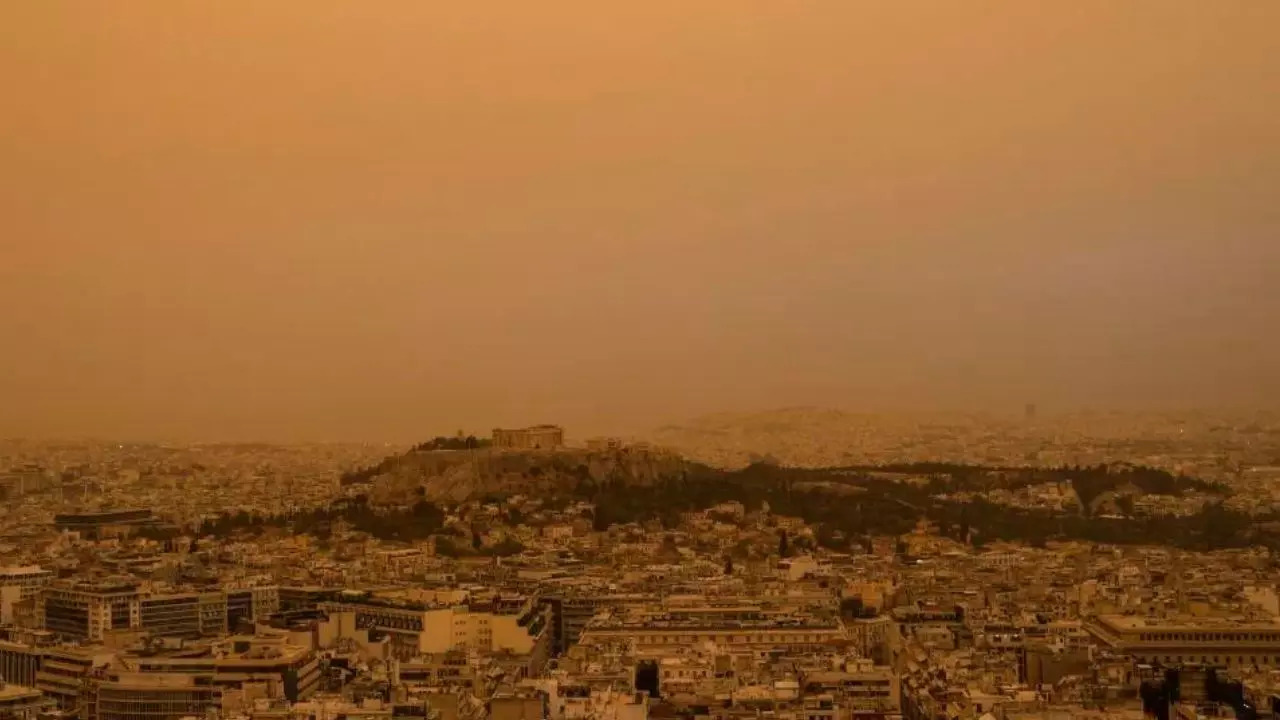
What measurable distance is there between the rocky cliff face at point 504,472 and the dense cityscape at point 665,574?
2.1 inches

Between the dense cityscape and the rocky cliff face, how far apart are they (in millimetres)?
54

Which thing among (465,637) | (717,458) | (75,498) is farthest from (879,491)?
(465,637)

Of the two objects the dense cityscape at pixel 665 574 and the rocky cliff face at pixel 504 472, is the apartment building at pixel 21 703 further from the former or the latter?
the rocky cliff face at pixel 504 472

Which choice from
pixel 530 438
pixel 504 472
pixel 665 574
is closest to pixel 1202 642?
pixel 665 574

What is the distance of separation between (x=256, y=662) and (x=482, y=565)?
8148mm

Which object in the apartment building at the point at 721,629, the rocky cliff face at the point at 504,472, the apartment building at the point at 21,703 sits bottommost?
the apartment building at the point at 21,703

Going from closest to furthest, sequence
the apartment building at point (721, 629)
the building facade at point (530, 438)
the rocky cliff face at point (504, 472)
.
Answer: the apartment building at point (721, 629) → the building facade at point (530, 438) → the rocky cliff face at point (504, 472)

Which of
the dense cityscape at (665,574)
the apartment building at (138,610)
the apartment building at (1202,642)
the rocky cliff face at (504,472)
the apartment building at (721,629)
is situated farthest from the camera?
the rocky cliff face at (504,472)

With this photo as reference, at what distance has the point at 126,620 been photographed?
13.7m

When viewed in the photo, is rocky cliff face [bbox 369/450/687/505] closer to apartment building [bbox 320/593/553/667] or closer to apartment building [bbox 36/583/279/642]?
apartment building [bbox 36/583/279/642]

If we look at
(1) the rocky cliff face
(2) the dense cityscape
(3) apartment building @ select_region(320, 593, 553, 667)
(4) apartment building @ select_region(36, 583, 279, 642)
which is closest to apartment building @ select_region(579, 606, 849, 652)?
(2) the dense cityscape

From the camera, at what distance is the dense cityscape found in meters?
9.68

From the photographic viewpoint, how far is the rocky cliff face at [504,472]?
2338 centimetres

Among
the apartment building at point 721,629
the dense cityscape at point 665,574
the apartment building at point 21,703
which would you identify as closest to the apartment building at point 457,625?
the dense cityscape at point 665,574
